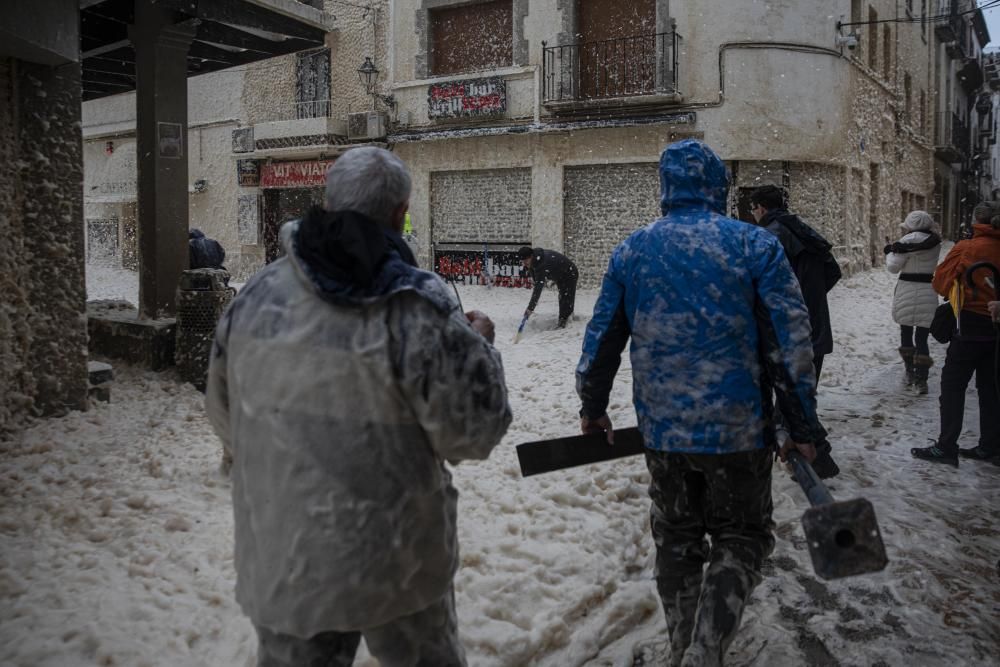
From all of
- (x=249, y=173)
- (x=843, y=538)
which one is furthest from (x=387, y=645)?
(x=249, y=173)

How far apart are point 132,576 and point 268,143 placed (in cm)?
1731

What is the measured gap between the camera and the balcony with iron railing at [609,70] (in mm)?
15109

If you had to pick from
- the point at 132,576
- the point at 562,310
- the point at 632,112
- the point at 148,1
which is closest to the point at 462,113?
the point at 632,112

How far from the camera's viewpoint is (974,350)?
18.0ft

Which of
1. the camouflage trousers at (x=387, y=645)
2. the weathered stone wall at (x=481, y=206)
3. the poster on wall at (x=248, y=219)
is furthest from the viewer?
the poster on wall at (x=248, y=219)

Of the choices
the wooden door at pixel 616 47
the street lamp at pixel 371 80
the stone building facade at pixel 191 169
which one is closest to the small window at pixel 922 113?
the wooden door at pixel 616 47

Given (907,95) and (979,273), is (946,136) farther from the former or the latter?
(979,273)

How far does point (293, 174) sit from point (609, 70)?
26.2 feet

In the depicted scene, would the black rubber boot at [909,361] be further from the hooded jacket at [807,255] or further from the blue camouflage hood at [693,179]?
the blue camouflage hood at [693,179]

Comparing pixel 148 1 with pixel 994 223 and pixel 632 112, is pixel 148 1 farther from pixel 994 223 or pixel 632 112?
pixel 632 112

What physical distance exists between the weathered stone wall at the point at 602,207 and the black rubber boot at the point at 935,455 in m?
10.4

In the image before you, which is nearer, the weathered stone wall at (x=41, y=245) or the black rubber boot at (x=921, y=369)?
the weathered stone wall at (x=41, y=245)

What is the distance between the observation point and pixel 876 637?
3174 mm

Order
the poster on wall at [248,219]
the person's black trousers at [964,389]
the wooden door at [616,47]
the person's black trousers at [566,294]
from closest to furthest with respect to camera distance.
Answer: the person's black trousers at [964,389] → the person's black trousers at [566,294] → the wooden door at [616,47] → the poster on wall at [248,219]
